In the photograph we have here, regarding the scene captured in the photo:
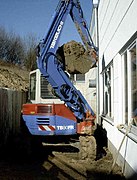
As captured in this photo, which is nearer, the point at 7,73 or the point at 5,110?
the point at 5,110

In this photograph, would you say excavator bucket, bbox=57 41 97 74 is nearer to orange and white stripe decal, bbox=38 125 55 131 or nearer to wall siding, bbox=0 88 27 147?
orange and white stripe decal, bbox=38 125 55 131

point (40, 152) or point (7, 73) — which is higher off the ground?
point (7, 73)

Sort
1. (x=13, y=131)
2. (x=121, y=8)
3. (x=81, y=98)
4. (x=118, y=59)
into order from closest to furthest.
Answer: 1. (x=121, y=8)
2. (x=118, y=59)
3. (x=81, y=98)
4. (x=13, y=131)

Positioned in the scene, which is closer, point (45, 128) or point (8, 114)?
point (45, 128)

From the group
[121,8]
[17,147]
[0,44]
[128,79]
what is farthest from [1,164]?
[0,44]

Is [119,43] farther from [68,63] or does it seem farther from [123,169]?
[123,169]

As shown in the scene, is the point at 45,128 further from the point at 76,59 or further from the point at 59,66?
the point at 76,59

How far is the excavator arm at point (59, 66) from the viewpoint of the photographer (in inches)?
375

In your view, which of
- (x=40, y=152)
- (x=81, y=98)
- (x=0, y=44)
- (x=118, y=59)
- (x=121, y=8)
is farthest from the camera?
(x=0, y=44)

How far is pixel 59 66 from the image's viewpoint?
966 centimetres

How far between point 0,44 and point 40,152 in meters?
29.2

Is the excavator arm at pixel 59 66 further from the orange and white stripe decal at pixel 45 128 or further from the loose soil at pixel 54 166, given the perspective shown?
the loose soil at pixel 54 166

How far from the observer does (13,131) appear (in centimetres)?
1198

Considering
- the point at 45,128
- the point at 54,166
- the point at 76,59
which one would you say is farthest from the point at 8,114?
the point at 54,166
